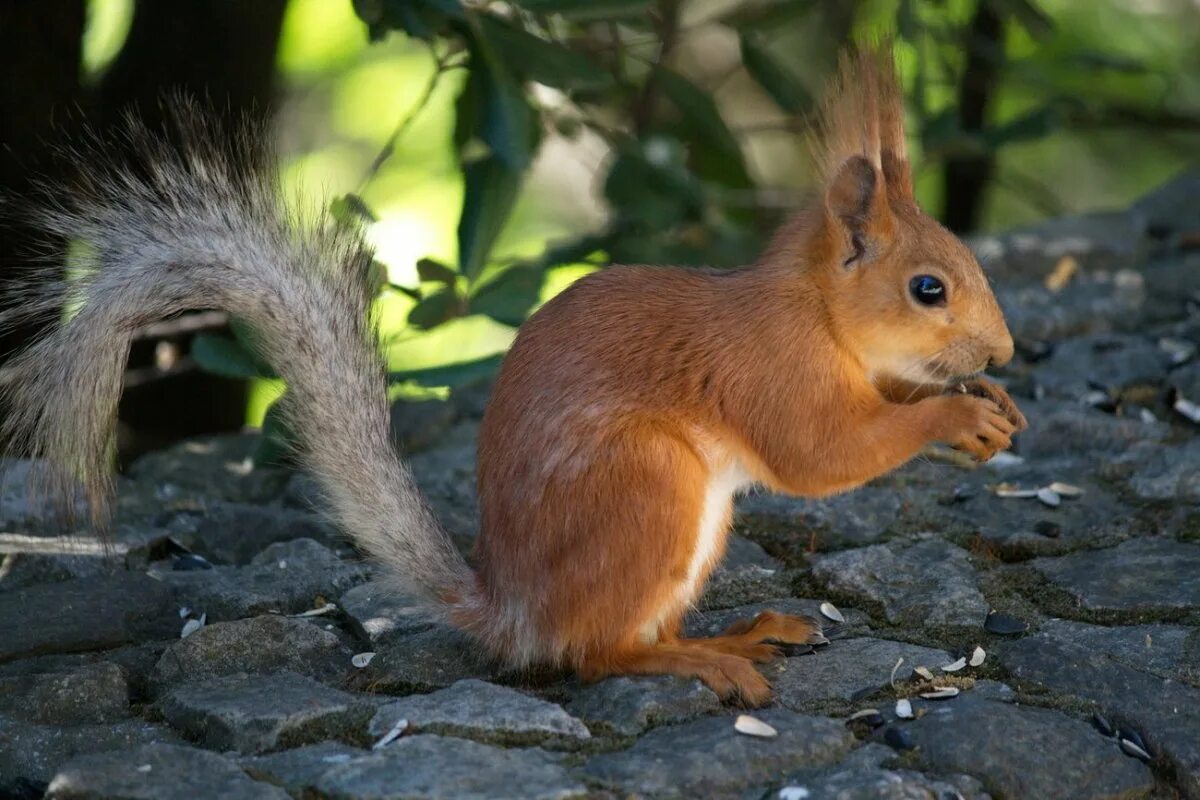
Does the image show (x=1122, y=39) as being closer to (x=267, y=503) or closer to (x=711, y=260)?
(x=711, y=260)

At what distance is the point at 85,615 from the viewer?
255cm

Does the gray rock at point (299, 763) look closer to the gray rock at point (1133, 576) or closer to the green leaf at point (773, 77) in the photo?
the gray rock at point (1133, 576)

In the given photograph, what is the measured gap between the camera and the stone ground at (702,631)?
77.2 inches

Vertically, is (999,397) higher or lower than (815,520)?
higher

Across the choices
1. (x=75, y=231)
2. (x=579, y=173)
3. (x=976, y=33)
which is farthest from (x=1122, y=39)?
(x=75, y=231)

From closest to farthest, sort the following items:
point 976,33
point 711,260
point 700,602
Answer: point 700,602 < point 711,260 < point 976,33

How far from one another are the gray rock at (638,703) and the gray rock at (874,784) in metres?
0.25

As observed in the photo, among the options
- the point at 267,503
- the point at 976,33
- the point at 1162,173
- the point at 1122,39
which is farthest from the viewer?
the point at 1162,173

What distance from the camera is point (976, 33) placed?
5.38 m

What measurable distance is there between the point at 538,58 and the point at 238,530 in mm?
1238

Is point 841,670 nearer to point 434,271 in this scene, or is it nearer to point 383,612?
point 383,612

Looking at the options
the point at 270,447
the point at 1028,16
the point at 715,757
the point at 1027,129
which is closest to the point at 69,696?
the point at 715,757

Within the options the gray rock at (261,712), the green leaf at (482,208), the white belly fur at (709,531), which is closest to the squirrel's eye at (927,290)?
the white belly fur at (709,531)

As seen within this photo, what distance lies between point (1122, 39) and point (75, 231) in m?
4.68
